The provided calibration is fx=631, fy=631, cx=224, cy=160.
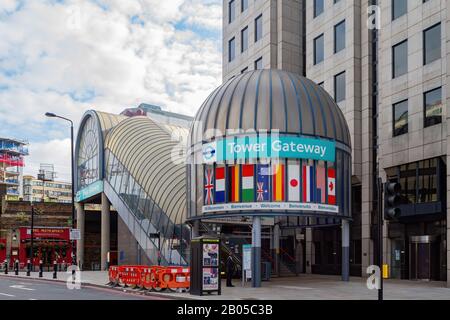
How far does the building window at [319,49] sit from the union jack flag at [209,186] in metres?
19.0

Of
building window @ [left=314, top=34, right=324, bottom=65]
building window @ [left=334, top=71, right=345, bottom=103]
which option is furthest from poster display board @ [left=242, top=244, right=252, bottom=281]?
building window @ [left=314, top=34, right=324, bottom=65]

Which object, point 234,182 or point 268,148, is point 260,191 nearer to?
point 234,182

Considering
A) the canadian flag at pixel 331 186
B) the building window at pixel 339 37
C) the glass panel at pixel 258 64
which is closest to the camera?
the canadian flag at pixel 331 186

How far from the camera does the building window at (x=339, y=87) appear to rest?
47156mm

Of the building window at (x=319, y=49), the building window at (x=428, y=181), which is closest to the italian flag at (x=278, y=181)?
the building window at (x=428, y=181)

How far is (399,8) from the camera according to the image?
41.4 meters

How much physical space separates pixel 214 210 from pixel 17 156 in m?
135

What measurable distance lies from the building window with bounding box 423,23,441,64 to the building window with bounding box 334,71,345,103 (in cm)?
910

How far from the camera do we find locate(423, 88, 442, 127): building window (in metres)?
37.2

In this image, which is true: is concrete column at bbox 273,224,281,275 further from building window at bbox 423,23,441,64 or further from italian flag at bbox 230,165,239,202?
building window at bbox 423,23,441,64

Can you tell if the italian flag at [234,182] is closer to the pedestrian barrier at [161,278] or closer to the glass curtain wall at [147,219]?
the pedestrian barrier at [161,278]

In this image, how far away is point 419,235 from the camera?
4025 cm

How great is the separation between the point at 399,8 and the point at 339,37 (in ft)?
23.3
